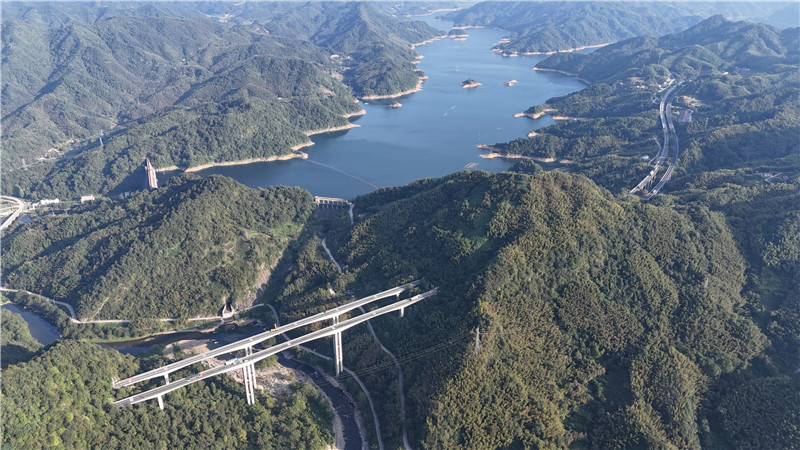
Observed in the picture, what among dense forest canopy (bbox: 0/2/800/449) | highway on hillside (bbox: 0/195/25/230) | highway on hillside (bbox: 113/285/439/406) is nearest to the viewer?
dense forest canopy (bbox: 0/2/800/449)

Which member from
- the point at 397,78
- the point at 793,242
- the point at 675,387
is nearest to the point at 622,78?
the point at 397,78

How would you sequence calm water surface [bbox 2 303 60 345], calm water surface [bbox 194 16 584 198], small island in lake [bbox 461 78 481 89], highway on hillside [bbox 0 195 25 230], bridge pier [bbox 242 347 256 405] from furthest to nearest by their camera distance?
small island in lake [bbox 461 78 481 89]
calm water surface [bbox 194 16 584 198]
highway on hillside [bbox 0 195 25 230]
calm water surface [bbox 2 303 60 345]
bridge pier [bbox 242 347 256 405]

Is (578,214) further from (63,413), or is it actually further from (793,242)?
(63,413)

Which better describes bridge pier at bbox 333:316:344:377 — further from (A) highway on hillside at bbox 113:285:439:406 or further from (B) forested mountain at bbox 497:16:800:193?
(B) forested mountain at bbox 497:16:800:193

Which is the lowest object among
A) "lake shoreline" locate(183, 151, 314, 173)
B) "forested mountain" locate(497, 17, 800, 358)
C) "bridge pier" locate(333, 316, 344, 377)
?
"lake shoreline" locate(183, 151, 314, 173)

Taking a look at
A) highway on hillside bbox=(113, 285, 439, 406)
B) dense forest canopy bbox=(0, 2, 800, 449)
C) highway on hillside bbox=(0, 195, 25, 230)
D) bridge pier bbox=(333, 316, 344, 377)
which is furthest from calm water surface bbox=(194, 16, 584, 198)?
bridge pier bbox=(333, 316, 344, 377)

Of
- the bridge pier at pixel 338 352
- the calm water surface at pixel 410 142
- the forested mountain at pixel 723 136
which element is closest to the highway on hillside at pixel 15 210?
the calm water surface at pixel 410 142

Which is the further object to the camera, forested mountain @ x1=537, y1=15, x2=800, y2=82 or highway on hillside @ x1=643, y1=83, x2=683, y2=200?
forested mountain @ x1=537, y1=15, x2=800, y2=82

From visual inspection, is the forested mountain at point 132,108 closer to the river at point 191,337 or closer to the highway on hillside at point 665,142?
the river at point 191,337
